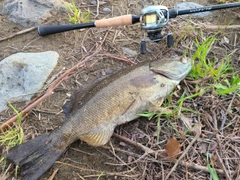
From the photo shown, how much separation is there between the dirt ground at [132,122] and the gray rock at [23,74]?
0.39 ft

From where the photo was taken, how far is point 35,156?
2.80 m

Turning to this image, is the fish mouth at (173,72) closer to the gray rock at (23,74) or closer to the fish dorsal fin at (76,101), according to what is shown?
the fish dorsal fin at (76,101)

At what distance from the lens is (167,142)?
305 centimetres

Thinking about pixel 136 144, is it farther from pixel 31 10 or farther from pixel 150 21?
pixel 31 10

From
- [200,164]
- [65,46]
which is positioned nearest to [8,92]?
[65,46]

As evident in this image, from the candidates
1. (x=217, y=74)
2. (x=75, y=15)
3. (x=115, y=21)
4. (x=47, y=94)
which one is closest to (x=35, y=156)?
(x=47, y=94)

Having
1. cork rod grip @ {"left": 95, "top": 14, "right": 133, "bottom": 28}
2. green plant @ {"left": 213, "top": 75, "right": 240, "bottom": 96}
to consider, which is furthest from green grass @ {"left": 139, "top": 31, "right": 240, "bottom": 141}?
cork rod grip @ {"left": 95, "top": 14, "right": 133, "bottom": 28}

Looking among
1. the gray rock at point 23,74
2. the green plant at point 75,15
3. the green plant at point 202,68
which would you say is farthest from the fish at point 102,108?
the green plant at point 75,15

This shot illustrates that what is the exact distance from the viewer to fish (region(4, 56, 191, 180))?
282 centimetres

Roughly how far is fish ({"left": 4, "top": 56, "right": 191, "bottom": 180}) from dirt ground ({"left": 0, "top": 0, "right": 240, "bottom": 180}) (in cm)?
17

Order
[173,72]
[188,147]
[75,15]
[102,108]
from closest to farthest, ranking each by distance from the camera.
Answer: [188,147]
[102,108]
[173,72]
[75,15]

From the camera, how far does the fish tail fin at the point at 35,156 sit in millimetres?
2748

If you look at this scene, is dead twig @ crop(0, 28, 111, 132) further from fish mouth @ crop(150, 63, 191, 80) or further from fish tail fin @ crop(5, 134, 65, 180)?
fish mouth @ crop(150, 63, 191, 80)

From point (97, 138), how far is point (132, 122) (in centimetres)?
50
